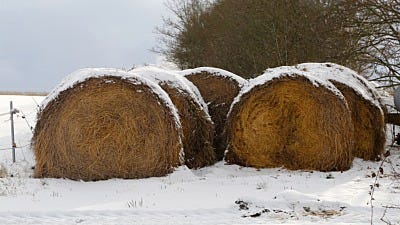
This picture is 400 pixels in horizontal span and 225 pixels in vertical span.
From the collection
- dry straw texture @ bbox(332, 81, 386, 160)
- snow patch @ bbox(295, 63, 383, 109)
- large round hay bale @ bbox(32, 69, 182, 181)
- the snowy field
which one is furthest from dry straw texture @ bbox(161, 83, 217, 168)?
Answer: dry straw texture @ bbox(332, 81, 386, 160)

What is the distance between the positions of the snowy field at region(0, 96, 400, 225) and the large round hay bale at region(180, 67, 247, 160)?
219 cm

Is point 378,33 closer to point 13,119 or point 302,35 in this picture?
point 302,35

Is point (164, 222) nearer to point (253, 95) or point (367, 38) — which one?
point (253, 95)

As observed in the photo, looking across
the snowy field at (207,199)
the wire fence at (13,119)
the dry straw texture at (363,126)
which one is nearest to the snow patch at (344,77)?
the dry straw texture at (363,126)

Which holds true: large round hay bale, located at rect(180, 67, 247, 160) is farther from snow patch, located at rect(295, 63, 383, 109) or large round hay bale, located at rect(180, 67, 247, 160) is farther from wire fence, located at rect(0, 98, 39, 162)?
wire fence, located at rect(0, 98, 39, 162)

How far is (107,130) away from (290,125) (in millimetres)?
3591

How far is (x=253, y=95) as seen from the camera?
9.96 metres

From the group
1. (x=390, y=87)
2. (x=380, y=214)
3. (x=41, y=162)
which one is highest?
(x=390, y=87)

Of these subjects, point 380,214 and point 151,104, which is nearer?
point 380,214

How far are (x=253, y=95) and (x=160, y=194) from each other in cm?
349

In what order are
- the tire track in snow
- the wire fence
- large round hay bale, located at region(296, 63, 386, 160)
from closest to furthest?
the tire track in snow < large round hay bale, located at region(296, 63, 386, 160) < the wire fence

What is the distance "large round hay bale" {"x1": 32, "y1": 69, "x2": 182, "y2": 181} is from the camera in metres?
8.90

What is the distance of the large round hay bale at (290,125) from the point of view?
382 inches

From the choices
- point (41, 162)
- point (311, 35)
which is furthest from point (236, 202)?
point (311, 35)
